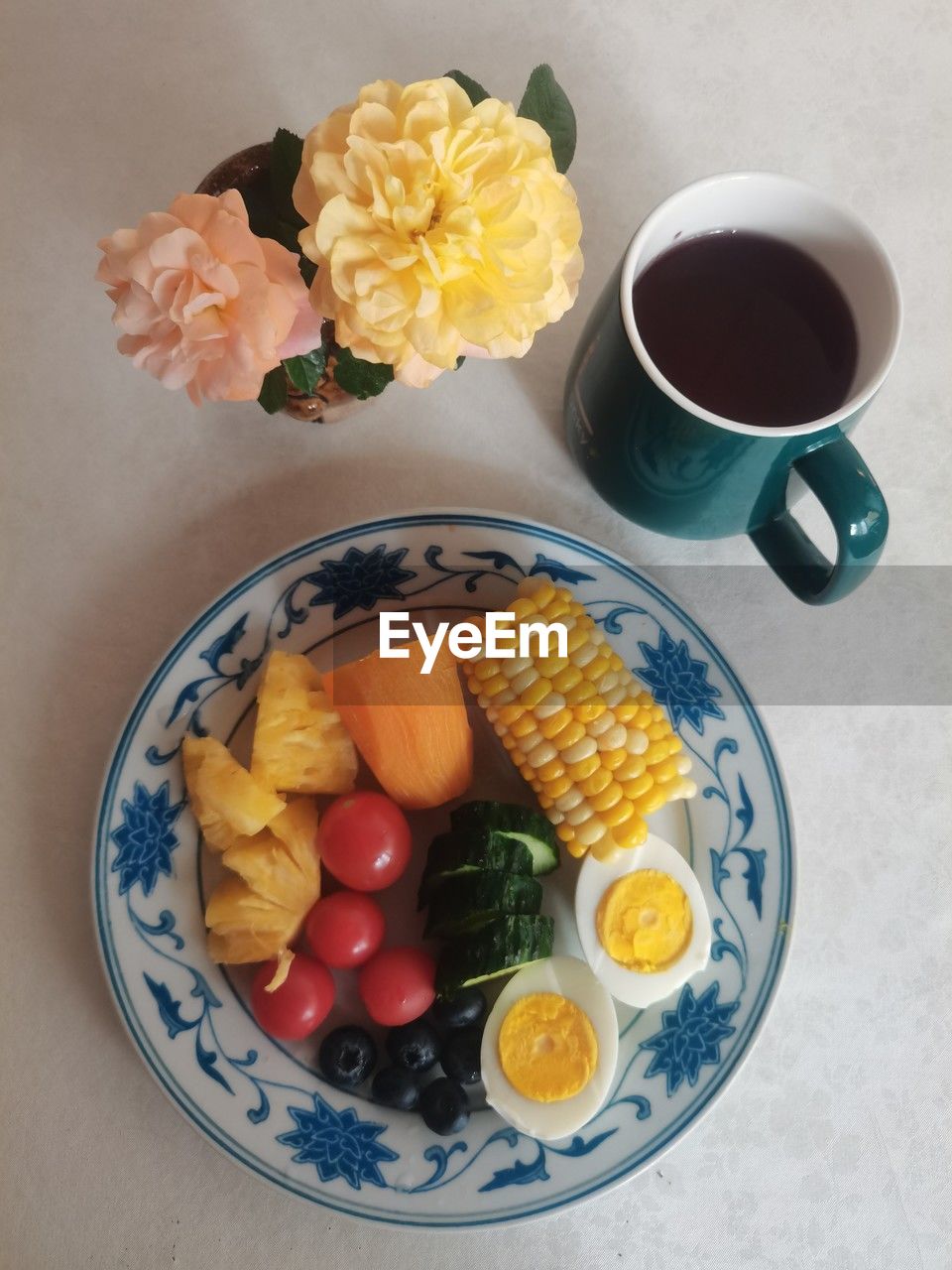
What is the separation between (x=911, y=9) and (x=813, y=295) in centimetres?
58

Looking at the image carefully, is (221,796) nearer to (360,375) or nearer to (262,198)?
(360,375)

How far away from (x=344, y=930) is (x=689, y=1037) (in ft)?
1.10

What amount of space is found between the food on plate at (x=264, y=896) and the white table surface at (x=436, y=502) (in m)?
0.17

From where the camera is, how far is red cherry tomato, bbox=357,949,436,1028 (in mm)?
906

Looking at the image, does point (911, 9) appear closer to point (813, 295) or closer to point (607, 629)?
point (813, 295)

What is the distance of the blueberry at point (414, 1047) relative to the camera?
92cm

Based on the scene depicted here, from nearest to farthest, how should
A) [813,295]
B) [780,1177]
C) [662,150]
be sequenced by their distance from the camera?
[813,295], [780,1177], [662,150]

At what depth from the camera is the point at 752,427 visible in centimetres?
77

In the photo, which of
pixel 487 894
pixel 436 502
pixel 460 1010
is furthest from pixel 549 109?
pixel 460 1010

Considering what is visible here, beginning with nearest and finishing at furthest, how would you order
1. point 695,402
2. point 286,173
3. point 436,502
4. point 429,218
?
1. point 429,218
2. point 286,173
3. point 695,402
4. point 436,502

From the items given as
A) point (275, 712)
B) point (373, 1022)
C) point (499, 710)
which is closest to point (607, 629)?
point (499, 710)

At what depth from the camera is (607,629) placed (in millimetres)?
1003

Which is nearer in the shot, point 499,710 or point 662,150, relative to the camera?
point 499,710

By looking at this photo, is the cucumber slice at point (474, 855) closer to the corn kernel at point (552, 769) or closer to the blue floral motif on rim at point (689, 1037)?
the corn kernel at point (552, 769)
